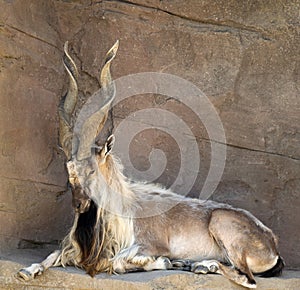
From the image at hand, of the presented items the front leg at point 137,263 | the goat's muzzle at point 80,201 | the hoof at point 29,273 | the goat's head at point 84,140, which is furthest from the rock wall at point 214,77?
the hoof at point 29,273

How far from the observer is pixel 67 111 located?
6445 millimetres

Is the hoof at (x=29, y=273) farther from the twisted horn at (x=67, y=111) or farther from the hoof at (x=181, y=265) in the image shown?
the hoof at (x=181, y=265)

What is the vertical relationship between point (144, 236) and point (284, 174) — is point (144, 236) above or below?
below

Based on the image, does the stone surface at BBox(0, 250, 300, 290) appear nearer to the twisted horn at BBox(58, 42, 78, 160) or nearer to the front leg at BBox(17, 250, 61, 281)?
the front leg at BBox(17, 250, 61, 281)

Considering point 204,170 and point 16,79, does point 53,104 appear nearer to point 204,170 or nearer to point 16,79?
point 16,79

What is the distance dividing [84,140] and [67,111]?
11.9 inches

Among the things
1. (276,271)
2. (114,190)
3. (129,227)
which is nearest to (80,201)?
(114,190)

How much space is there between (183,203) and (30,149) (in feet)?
4.19

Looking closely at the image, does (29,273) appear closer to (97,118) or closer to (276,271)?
(97,118)

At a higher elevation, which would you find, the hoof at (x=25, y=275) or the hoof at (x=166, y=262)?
Result: the hoof at (x=166, y=262)

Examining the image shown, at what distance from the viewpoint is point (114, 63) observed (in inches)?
286

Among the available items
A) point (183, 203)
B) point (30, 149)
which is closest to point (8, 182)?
point (30, 149)

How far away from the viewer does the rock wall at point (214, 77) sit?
23.4 ft

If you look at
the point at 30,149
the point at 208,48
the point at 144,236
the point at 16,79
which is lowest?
the point at 144,236
